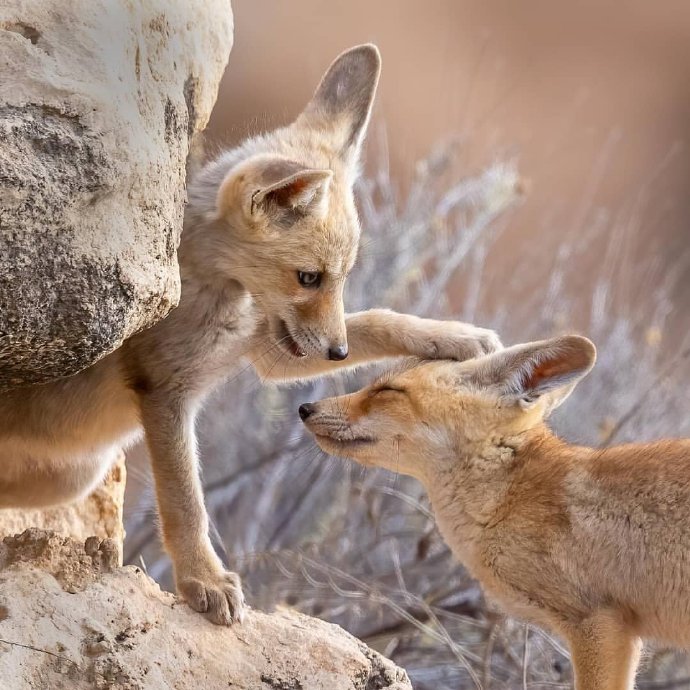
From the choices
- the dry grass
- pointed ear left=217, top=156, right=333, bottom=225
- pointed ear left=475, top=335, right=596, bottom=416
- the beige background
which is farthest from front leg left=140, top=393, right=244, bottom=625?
the beige background

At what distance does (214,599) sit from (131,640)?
16.5 inches

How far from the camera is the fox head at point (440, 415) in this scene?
4.02 m

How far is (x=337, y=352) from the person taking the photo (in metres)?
3.86

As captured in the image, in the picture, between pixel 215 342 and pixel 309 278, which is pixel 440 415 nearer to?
pixel 309 278

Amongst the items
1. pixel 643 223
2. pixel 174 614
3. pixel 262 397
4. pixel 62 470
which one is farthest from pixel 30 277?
pixel 643 223

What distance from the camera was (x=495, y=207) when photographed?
273 inches

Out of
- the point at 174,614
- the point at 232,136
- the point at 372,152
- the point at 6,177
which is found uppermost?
the point at 372,152

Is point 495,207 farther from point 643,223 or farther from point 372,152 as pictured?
point 643,223

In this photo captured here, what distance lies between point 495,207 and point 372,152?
259 centimetres

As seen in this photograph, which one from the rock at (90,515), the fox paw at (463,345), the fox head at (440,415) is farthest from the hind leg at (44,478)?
the fox paw at (463,345)

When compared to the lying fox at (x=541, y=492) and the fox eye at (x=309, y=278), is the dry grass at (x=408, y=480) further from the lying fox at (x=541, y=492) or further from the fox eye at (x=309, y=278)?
the fox eye at (x=309, y=278)

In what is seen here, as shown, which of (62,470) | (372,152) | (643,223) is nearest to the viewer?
(62,470)

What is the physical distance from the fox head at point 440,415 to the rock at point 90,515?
120 cm

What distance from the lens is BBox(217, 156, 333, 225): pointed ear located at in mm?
3678
